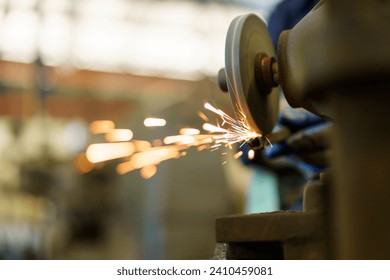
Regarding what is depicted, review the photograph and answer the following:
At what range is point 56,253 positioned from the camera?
10.6 feet

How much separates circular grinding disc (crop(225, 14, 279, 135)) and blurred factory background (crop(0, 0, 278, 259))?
1.02m

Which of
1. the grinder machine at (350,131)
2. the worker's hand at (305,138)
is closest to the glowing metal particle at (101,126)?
the worker's hand at (305,138)

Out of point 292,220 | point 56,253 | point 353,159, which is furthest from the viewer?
point 56,253

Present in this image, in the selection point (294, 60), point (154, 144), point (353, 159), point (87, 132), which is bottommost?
point (353, 159)

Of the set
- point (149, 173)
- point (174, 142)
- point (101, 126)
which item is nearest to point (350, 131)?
point (174, 142)

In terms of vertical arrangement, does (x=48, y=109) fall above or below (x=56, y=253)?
above

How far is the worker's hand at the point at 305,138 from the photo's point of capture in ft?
4.38

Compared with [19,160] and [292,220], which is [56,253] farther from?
[292,220]

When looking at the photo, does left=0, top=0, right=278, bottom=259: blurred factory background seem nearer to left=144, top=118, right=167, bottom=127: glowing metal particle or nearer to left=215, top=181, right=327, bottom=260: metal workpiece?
left=144, top=118, right=167, bottom=127: glowing metal particle

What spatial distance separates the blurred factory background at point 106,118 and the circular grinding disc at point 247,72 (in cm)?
102

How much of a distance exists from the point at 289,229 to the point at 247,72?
38 cm

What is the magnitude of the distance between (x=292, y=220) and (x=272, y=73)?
1.26ft

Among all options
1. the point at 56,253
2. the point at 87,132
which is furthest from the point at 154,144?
the point at 87,132

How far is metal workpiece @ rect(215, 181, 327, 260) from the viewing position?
726mm
